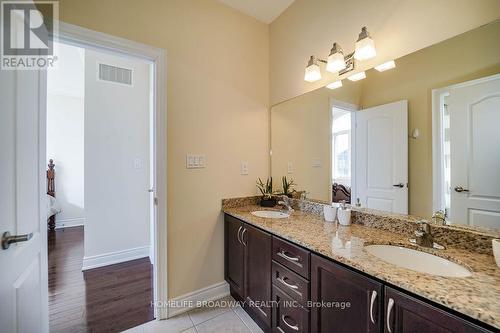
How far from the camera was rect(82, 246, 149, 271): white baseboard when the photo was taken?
2.53 meters

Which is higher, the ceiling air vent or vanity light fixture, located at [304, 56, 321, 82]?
the ceiling air vent

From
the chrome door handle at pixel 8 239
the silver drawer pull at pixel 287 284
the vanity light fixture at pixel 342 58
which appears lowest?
the silver drawer pull at pixel 287 284

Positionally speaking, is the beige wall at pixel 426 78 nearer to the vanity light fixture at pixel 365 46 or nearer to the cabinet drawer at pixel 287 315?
the vanity light fixture at pixel 365 46

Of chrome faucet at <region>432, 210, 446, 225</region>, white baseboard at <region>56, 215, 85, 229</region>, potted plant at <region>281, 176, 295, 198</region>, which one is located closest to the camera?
chrome faucet at <region>432, 210, 446, 225</region>

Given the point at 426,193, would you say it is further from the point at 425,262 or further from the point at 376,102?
the point at 376,102

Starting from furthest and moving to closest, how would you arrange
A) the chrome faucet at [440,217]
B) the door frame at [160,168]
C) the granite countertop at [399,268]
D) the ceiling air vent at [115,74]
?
1. the ceiling air vent at [115,74]
2. the door frame at [160,168]
3. the chrome faucet at [440,217]
4. the granite countertop at [399,268]

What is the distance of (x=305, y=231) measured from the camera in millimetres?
1370

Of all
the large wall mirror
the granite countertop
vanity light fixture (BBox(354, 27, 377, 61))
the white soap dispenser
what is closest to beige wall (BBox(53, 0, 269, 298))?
the granite countertop

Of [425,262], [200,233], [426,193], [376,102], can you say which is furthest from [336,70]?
[200,233]

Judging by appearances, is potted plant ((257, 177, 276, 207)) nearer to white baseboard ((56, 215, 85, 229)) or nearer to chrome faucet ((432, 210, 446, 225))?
chrome faucet ((432, 210, 446, 225))

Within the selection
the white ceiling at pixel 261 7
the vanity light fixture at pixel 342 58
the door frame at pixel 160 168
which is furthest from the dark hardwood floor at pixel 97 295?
the white ceiling at pixel 261 7

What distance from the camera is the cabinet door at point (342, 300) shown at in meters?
0.88

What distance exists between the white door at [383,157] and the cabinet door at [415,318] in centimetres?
76

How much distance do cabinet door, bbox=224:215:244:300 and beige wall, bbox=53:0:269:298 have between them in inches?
2.9
